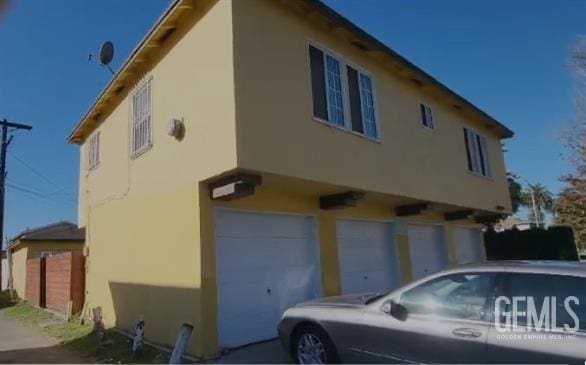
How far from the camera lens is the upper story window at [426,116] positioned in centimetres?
1183

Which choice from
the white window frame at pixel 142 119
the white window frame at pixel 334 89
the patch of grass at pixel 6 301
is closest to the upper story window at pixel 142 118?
the white window frame at pixel 142 119

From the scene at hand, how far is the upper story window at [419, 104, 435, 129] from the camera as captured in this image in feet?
38.8

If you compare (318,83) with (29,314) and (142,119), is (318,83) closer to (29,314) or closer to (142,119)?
(142,119)

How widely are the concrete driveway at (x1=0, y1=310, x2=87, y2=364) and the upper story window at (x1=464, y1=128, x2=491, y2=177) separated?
12.5 meters

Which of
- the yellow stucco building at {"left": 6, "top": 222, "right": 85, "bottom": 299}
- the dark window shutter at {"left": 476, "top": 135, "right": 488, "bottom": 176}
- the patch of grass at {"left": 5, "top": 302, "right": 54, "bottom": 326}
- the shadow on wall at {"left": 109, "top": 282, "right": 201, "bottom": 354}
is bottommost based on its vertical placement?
the patch of grass at {"left": 5, "top": 302, "right": 54, "bottom": 326}

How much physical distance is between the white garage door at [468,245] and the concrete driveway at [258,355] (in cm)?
945

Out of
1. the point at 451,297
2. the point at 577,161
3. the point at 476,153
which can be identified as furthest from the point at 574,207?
the point at 451,297

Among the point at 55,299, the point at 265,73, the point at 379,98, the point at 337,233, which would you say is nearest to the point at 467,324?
the point at 265,73

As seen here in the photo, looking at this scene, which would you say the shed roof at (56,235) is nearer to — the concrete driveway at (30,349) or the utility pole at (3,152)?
the utility pole at (3,152)

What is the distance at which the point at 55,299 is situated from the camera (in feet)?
46.7

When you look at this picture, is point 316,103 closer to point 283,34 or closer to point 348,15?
point 283,34

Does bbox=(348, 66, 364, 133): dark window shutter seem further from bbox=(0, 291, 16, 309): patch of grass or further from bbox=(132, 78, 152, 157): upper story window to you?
bbox=(0, 291, 16, 309): patch of grass

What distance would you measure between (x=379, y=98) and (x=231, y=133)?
4.80 meters

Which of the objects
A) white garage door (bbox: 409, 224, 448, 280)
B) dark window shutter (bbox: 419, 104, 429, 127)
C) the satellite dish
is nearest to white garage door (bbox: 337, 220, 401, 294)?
white garage door (bbox: 409, 224, 448, 280)
